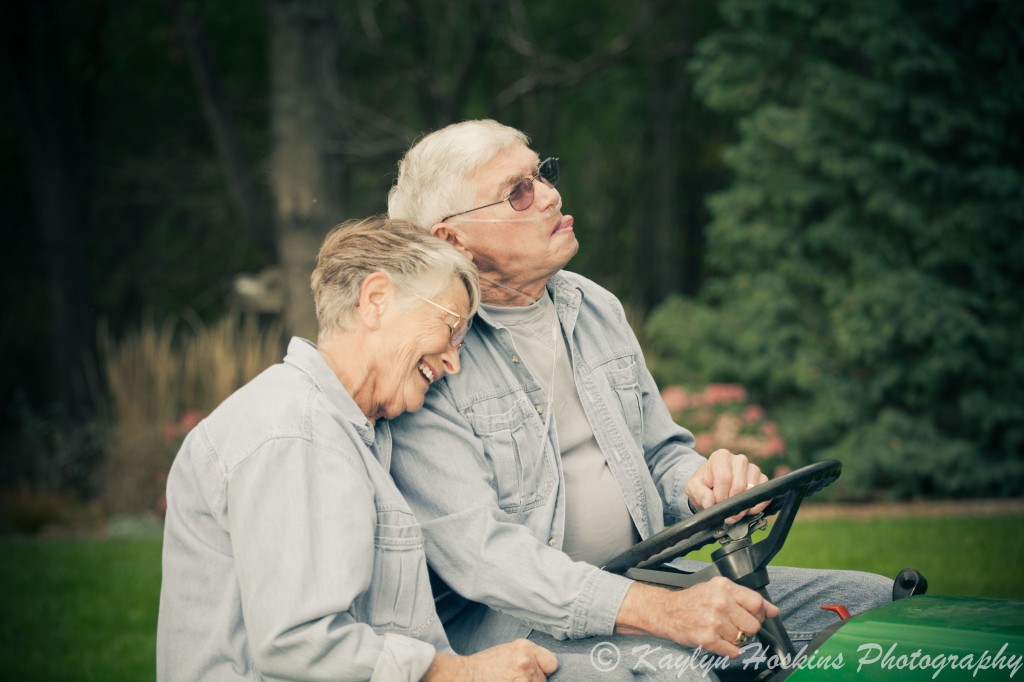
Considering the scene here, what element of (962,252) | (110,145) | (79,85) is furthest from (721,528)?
(110,145)

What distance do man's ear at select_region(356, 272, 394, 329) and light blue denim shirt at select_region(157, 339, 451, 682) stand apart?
0.14 m

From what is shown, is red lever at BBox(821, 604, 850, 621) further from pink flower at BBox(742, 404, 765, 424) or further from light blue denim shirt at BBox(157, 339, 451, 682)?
pink flower at BBox(742, 404, 765, 424)

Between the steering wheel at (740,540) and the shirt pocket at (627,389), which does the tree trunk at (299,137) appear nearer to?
the shirt pocket at (627,389)

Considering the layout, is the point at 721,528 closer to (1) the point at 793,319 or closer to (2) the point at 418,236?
(2) the point at 418,236

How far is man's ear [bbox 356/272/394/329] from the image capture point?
2377 mm

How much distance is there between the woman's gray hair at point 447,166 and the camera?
9.21 feet

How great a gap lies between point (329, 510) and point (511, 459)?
0.66 m

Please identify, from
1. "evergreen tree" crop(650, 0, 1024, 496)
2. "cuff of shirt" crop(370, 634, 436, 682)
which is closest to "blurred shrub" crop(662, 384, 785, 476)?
"evergreen tree" crop(650, 0, 1024, 496)

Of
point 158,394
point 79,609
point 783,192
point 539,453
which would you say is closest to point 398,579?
point 539,453

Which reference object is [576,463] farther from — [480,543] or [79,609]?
[79,609]

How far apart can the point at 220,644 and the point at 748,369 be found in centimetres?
800

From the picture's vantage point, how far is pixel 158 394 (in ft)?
29.6

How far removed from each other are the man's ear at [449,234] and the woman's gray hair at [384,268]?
0.32 m

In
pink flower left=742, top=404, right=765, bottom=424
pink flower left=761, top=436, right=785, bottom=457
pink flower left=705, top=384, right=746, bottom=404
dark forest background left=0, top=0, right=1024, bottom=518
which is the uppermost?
→ dark forest background left=0, top=0, right=1024, bottom=518
